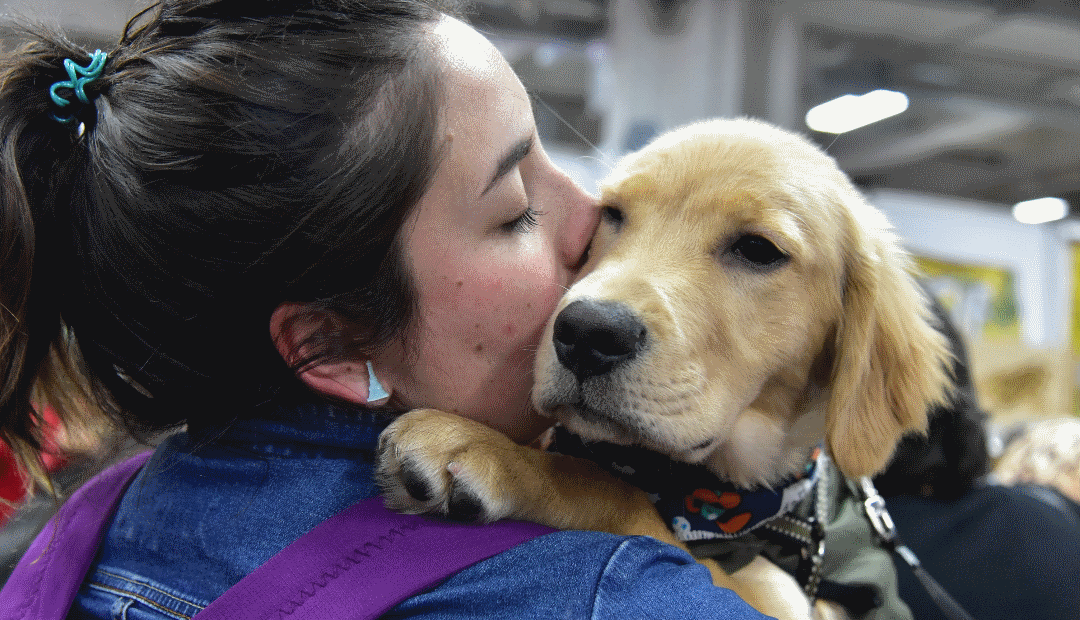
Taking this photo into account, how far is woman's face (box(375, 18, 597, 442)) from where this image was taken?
1202 mm

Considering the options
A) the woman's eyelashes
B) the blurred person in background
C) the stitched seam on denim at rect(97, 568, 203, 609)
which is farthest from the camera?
the blurred person in background

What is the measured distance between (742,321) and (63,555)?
1140 millimetres

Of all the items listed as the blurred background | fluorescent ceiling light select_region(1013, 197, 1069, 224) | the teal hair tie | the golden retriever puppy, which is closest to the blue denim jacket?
the golden retriever puppy

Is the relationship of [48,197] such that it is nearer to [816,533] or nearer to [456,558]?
[456,558]

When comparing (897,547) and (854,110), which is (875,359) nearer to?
(897,547)

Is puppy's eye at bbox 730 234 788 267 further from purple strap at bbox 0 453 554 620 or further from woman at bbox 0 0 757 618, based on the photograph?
purple strap at bbox 0 453 554 620

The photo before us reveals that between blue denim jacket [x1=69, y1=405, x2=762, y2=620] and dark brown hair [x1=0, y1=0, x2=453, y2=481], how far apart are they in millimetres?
74

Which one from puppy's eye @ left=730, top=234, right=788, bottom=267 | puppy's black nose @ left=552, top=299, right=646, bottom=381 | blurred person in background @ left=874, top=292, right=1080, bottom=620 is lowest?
blurred person in background @ left=874, top=292, right=1080, bottom=620

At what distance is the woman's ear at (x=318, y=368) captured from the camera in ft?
3.88

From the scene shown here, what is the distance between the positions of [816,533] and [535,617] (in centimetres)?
80

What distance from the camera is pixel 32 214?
1111 millimetres

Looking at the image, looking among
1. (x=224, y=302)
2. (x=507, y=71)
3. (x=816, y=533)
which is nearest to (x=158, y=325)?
(x=224, y=302)

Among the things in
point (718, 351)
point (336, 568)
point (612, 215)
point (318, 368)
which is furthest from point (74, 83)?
point (718, 351)

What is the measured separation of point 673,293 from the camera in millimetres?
1315
